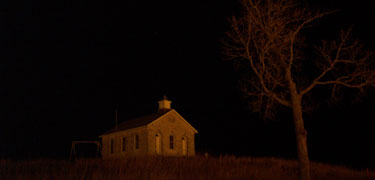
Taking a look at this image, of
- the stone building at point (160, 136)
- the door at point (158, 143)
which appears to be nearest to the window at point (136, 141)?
the stone building at point (160, 136)

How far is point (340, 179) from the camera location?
20.9m

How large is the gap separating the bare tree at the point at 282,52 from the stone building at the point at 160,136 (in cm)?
1872

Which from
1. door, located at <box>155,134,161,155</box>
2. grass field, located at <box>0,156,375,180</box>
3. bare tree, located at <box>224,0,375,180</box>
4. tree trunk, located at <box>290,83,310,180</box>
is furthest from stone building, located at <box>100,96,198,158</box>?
tree trunk, located at <box>290,83,310,180</box>

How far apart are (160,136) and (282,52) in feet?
68.5

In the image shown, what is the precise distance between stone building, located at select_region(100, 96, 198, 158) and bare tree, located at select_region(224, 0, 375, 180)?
737 inches

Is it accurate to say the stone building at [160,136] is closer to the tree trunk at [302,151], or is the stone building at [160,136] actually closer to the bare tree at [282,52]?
the bare tree at [282,52]

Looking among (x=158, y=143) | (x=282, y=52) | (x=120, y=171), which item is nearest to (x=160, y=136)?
(x=158, y=143)

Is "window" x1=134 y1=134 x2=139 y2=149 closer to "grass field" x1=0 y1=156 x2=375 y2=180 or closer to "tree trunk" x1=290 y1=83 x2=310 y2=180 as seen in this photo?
"grass field" x1=0 y1=156 x2=375 y2=180

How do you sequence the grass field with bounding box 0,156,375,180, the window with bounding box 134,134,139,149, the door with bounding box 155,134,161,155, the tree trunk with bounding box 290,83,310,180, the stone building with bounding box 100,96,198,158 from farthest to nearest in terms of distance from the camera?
the window with bounding box 134,134,139,149 < the door with bounding box 155,134,161,155 < the stone building with bounding box 100,96,198,158 < the tree trunk with bounding box 290,83,310,180 < the grass field with bounding box 0,156,375,180

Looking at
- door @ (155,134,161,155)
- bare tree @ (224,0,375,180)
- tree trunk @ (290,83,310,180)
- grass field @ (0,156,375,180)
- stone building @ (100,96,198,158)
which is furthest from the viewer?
door @ (155,134,161,155)

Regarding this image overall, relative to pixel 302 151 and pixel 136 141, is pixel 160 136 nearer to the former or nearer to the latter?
pixel 136 141

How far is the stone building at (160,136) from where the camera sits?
111ft

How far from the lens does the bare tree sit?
51.1ft

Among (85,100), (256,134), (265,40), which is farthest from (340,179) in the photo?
(85,100)
